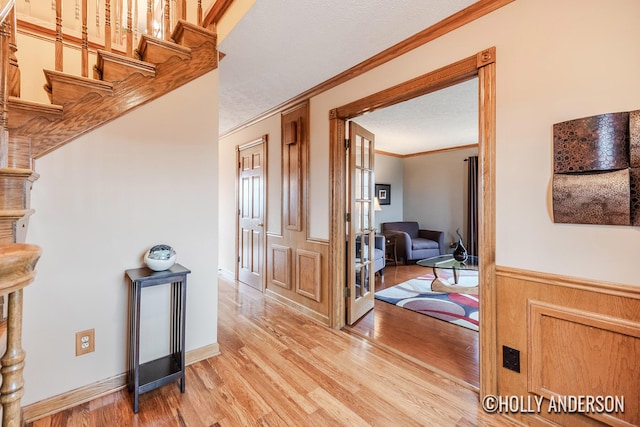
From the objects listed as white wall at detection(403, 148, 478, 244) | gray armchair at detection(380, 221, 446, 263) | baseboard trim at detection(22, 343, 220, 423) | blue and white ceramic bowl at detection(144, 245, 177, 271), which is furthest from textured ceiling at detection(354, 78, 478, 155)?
baseboard trim at detection(22, 343, 220, 423)

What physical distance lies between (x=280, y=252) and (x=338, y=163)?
134 centimetres

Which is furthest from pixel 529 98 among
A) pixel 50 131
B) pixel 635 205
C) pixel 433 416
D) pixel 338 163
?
pixel 50 131

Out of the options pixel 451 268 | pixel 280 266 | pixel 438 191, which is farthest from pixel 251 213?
pixel 438 191

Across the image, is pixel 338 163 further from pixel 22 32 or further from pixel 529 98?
pixel 22 32

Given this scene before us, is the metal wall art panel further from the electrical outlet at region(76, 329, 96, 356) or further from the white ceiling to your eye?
the electrical outlet at region(76, 329, 96, 356)

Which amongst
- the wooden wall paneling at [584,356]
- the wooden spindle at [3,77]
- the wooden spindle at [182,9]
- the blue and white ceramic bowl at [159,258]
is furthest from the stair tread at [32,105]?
the wooden wall paneling at [584,356]

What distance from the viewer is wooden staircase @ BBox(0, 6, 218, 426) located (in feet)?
3.51

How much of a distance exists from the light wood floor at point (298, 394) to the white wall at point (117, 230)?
0.26 m

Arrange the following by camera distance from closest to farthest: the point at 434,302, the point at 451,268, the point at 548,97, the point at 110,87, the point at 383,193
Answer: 1. the point at 548,97
2. the point at 110,87
3. the point at 434,302
4. the point at 451,268
5. the point at 383,193

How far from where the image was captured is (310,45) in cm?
202

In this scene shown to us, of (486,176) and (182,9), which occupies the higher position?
(182,9)

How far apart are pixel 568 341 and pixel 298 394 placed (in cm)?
146

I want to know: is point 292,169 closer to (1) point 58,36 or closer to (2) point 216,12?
(2) point 216,12

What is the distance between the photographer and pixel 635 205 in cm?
118
